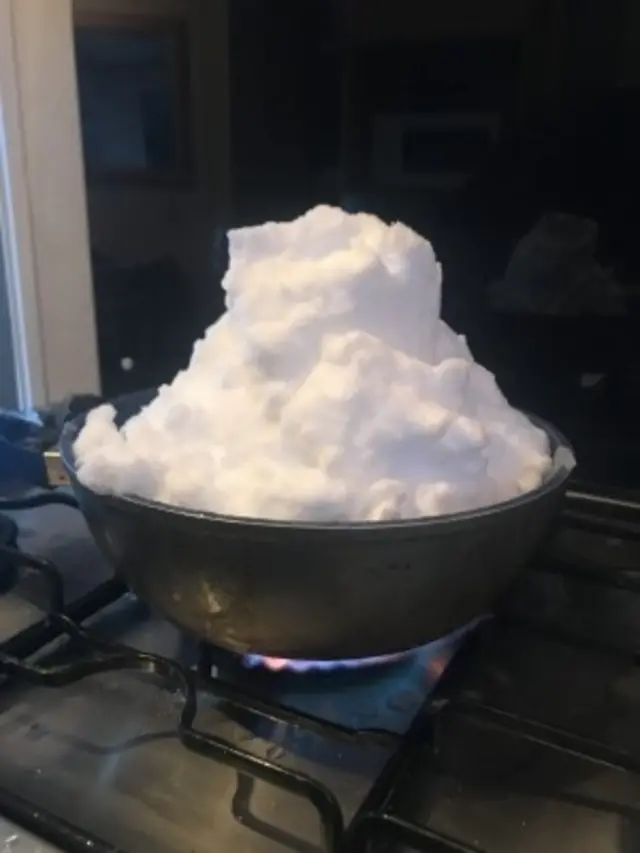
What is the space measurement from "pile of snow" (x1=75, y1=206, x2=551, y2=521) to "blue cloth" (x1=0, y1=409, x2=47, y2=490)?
229 millimetres

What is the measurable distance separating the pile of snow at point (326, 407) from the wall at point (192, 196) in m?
0.34

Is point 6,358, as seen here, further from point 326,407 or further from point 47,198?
point 326,407

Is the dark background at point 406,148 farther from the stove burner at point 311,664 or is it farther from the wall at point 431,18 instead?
the stove burner at point 311,664

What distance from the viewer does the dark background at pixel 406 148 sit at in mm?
723

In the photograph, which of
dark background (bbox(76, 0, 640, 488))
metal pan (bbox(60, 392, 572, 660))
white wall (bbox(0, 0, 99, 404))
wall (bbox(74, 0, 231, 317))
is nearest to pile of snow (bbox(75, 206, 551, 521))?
metal pan (bbox(60, 392, 572, 660))

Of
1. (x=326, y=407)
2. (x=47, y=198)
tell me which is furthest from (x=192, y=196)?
(x=326, y=407)

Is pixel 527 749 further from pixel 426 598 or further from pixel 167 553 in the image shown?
pixel 167 553

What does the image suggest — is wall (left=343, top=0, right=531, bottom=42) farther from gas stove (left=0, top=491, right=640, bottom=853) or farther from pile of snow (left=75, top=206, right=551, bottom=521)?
gas stove (left=0, top=491, right=640, bottom=853)

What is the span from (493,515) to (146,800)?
216 millimetres

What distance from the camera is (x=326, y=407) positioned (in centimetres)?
48

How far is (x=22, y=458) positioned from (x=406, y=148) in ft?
1.31

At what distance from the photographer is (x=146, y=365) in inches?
38.0

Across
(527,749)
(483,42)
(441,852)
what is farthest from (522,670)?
(483,42)

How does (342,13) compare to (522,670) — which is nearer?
(522,670)
